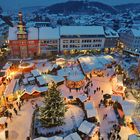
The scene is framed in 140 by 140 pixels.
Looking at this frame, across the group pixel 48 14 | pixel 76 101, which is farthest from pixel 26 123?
pixel 48 14

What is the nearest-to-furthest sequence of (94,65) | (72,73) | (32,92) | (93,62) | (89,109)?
(89,109) < (32,92) < (72,73) < (94,65) < (93,62)

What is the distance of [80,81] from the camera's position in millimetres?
40812

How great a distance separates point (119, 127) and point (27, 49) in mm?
30875

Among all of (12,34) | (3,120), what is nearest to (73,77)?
(3,120)

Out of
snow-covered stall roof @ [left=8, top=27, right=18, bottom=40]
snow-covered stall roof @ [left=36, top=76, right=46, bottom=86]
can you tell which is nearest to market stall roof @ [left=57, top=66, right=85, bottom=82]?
snow-covered stall roof @ [left=36, top=76, right=46, bottom=86]

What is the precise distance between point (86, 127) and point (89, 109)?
3728 millimetres

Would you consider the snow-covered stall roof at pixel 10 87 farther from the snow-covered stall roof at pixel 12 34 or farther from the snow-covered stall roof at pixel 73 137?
the snow-covered stall roof at pixel 12 34

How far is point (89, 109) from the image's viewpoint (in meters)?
32.5

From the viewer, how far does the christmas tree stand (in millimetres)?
29062

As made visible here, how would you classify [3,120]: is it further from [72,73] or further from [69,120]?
[72,73]

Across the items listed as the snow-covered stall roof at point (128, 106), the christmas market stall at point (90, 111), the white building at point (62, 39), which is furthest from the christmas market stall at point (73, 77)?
the white building at point (62, 39)

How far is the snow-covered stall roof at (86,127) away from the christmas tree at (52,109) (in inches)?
108

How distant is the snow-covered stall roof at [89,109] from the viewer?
31.5 metres

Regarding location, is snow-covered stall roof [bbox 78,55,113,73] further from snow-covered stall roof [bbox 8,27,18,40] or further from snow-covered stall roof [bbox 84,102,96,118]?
Result: snow-covered stall roof [bbox 8,27,18,40]
